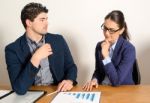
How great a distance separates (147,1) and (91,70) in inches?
39.8

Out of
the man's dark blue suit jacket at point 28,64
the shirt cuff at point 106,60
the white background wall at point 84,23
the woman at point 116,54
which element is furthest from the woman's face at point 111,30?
the white background wall at point 84,23

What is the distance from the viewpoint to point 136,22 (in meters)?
2.90

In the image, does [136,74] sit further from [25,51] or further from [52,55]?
[25,51]

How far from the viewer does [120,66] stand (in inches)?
78.5

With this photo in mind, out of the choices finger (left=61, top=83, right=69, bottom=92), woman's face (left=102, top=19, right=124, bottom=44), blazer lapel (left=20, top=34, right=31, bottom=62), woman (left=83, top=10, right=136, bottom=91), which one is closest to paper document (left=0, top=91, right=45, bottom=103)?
finger (left=61, top=83, right=69, bottom=92)

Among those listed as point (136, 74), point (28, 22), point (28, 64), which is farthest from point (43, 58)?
point (136, 74)

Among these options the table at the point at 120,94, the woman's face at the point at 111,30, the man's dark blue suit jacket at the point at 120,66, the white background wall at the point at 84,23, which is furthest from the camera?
the white background wall at the point at 84,23

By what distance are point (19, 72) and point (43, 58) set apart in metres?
0.20

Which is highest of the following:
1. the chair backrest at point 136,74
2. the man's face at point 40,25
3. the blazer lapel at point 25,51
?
the man's face at point 40,25

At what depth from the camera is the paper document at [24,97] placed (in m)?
1.64

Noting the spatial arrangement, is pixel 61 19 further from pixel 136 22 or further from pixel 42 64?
pixel 42 64

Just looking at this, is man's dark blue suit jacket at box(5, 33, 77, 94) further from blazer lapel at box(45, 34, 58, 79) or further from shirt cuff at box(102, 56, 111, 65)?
shirt cuff at box(102, 56, 111, 65)

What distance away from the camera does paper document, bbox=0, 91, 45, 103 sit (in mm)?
1639

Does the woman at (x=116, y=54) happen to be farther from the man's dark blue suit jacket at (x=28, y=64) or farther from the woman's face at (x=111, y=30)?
the man's dark blue suit jacket at (x=28, y=64)
